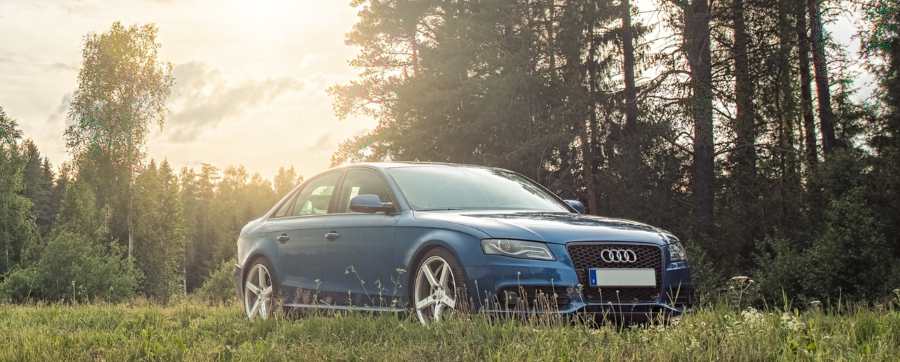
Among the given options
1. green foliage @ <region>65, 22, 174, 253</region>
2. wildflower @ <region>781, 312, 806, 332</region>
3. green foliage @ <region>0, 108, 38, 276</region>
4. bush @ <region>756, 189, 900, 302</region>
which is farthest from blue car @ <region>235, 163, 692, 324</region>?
green foliage @ <region>0, 108, 38, 276</region>

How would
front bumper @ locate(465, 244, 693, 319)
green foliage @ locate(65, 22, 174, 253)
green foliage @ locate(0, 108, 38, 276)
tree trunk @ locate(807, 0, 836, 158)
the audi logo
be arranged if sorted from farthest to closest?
green foliage @ locate(0, 108, 38, 276)
green foliage @ locate(65, 22, 174, 253)
tree trunk @ locate(807, 0, 836, 158)
the audi logo
front bumper @ locate(465, 244, 693, 319)

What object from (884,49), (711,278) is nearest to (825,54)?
(884,49)

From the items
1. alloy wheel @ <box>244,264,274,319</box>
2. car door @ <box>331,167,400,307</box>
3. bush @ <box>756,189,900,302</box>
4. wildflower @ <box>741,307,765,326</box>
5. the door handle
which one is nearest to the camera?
wildflower @ <box>741,307,765,326</box>

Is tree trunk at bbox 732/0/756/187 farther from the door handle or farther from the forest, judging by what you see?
→ the door handle

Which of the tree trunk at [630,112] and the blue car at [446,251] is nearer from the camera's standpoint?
the blue car at [446,251]

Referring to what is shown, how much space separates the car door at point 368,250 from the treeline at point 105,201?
25527 millimetres

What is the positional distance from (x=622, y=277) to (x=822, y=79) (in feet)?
67.9

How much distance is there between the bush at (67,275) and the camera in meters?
39.3

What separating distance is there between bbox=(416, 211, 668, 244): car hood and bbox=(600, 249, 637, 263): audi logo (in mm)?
87

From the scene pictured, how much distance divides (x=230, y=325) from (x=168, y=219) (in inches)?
2005

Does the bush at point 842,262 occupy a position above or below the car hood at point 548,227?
below

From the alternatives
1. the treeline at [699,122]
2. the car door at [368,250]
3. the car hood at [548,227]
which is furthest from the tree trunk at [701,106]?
the car hood at [548,227]

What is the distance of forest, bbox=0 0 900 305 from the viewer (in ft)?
76.0

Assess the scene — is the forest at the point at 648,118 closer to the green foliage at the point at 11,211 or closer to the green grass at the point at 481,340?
the green foliage at the point at 11,211
